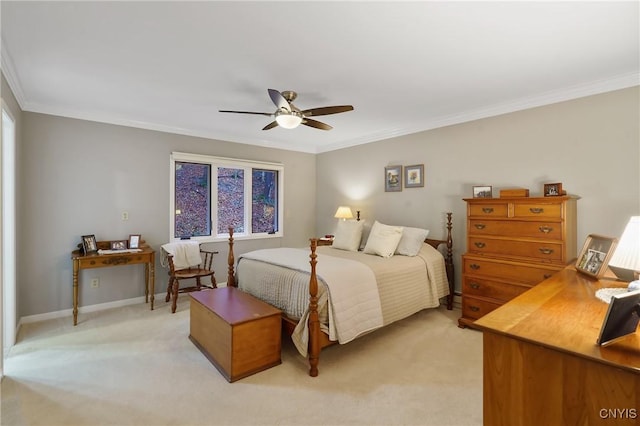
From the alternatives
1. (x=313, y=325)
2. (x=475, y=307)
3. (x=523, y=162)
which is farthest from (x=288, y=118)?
(x=475, y=307)

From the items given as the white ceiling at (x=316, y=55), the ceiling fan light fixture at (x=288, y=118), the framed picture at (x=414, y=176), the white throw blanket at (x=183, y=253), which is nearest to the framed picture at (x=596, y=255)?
the white ceiling at (x=316, y=55)

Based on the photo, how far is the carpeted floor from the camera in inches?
76.2

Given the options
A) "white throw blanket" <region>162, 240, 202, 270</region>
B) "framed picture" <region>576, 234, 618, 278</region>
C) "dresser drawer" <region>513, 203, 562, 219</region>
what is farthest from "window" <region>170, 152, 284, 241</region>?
"framed picture" <region>576, 234, 618, 278</region>

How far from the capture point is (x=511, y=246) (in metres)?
3.06

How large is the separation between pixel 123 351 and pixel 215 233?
2262mm

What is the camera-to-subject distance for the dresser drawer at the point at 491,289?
299cm

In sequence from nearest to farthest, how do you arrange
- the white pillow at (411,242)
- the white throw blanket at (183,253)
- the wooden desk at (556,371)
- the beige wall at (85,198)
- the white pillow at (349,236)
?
the wooden desk at (556,371) < the beige wall at (85,198) < the white pillow at (411,242) < the white throw blanket at (183,253) < the white pillow at (349,236)

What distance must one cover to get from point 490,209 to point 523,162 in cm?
71

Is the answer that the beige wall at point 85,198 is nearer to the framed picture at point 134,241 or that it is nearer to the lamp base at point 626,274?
the framed picture at point 134,241

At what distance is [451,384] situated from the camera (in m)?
2.28

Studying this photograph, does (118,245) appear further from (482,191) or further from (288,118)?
(482,191)

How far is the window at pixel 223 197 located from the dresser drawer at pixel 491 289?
10.5 ft

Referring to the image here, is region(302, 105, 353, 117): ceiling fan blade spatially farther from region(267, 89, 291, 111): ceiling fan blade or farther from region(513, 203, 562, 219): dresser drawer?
region(513, 203, 562, 219): dresser drawer

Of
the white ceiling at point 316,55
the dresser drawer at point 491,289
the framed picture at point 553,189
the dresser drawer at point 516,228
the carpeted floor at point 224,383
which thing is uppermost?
the white ceiling at point 316,55
